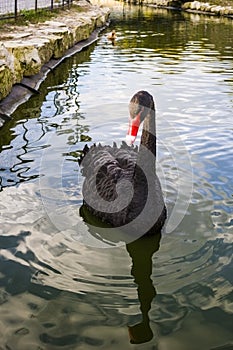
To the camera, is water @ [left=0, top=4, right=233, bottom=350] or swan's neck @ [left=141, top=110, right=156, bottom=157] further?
swan's neck @ [left=141, top=110, right=156, bottom=157]

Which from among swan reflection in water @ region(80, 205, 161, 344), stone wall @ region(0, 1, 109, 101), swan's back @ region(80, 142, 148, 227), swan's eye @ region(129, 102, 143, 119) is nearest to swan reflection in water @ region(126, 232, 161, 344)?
swan reflection in water @ region(80, 205, 161, 344)

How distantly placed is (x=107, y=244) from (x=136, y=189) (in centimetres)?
48

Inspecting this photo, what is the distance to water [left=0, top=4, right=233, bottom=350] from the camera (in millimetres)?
3137

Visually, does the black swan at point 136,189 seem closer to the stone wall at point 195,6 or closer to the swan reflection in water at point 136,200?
the swan reflection in water at point 136,200

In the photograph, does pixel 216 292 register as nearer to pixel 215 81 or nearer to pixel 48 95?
pixel 48 95

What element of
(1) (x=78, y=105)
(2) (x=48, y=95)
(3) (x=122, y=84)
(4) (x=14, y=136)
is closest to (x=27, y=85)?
(2) (x=48, y=95)

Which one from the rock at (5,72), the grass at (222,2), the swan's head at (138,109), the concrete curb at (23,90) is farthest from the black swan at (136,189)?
the grass at (222,2)

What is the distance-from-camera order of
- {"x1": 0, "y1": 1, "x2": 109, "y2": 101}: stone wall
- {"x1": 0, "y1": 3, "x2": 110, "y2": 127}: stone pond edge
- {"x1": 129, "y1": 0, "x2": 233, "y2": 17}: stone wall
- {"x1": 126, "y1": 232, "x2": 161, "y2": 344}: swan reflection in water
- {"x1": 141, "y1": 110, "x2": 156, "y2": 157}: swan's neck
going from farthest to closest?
{"x1": 129, "y1": 0, "x2": 233, "y2": 17}: stone wall → {"x1": 0, "y1": 1, "x2": 109, "y2": 101}: stone wall → {"x1": 0, "y1": 3, "x2": 110, "y2": 127}: stone pond edge → {"x1": 141, "y1": 110, "x2": 156, "y2": 157}: swan's neck → {"x1": 126, "y1": 232, "x2": 161, "y2": 344}: swan reflection in water

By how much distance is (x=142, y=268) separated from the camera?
3838 millimetres

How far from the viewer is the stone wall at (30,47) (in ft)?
25.6

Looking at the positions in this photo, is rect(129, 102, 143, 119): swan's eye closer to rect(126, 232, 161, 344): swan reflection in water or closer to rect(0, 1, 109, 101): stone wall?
rect(126, 232, 161, 344): swan reflection in water

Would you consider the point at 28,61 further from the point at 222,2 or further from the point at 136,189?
the point at 222,2

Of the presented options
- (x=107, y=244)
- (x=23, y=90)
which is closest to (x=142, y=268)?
(x=107, y=244)

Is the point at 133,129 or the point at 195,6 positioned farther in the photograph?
the point at 195,6
